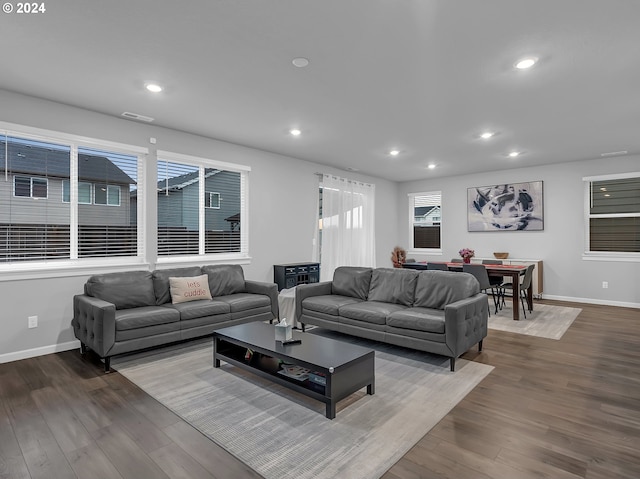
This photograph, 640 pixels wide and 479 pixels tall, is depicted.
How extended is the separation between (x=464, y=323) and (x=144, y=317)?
3.19m

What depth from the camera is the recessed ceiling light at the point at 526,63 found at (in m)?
2.97

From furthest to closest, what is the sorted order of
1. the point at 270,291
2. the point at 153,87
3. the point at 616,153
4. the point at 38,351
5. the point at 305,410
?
the point at 616,153, the point at 270,291, the point at 38,351, the point at 153,87, the point at 305,410

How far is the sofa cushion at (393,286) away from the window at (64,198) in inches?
123

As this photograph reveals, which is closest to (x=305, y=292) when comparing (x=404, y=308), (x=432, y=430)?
(x=404, y=308)

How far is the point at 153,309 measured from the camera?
12.7ft

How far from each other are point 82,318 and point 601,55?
5356mm

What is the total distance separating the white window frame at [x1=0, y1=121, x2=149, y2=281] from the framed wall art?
678 cm

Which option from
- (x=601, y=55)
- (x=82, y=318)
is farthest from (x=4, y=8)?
(x=601, y=55)

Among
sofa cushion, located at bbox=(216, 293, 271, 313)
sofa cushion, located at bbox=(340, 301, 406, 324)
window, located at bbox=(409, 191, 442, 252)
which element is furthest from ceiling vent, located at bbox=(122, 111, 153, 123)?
window, located at bbox=(409, 191, 442, 252)

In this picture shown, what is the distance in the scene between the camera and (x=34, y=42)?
273 centimetres

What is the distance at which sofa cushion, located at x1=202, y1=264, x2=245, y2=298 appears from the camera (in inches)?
189

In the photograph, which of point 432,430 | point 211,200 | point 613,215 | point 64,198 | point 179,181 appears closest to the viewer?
point 432,430

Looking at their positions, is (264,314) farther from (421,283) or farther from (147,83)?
(147,83)

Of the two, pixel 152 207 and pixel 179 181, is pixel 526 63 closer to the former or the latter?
pixel 179 181
